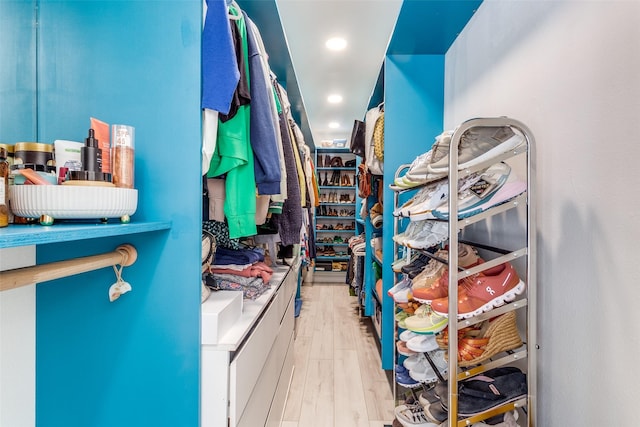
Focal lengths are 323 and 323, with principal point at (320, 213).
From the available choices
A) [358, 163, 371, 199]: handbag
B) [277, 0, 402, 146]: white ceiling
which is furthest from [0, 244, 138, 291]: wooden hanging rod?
[358, 163, 371, 199]: handbag

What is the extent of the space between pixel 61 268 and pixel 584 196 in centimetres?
125

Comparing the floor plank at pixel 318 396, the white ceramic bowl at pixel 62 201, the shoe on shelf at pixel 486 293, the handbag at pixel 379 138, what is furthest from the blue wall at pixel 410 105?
the white ceramic bowl at pixel 62 201

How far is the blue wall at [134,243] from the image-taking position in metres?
0.87

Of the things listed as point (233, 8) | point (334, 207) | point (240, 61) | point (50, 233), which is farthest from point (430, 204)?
point (334, 207)

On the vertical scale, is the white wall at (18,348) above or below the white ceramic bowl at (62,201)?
below

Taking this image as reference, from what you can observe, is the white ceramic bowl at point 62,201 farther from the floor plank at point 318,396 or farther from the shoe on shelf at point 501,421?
the floor plank at point 318,396

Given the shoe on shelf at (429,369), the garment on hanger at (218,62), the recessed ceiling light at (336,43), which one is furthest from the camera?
the recessed ceiling light at (336,43)

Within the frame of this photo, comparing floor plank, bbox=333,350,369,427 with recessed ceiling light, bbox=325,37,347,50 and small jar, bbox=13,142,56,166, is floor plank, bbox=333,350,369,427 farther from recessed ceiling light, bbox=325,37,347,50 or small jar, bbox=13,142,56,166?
recessed ceiling light, bbox=325,37,347,50

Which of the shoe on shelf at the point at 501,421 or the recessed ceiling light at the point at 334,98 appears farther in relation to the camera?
the recessed ceiling light at the point at 334,98

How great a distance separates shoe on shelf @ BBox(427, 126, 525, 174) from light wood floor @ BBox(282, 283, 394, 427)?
4.67 ft

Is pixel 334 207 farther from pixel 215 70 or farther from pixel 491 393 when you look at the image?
pixel 215 70

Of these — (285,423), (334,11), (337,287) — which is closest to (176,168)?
(285,423)

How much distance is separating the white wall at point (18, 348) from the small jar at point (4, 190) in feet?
0.82

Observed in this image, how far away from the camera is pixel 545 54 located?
1.04 meters
